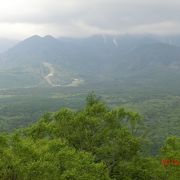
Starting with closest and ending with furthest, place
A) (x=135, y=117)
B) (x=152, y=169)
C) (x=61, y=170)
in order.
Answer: (x=61, y=170)
(x=152, y=169)
(x=135, y=117)

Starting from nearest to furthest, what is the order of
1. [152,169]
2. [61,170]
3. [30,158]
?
[30,158] → [61,170] → [152,169]

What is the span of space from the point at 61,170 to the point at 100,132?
1160cm

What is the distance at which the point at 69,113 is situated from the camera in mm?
54625

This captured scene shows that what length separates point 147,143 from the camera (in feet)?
186

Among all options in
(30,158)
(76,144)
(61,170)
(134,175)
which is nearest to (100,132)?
(76,144)

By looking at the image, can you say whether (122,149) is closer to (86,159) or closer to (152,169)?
(152,169)

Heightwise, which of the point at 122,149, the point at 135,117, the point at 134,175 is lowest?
the point at 134,175

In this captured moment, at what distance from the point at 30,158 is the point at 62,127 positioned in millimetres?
13867

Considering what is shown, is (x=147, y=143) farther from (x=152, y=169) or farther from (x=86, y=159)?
(x=86, y=159)

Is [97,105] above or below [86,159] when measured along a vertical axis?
above

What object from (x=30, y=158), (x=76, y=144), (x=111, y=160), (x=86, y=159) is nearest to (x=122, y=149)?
(x=111, y=160)

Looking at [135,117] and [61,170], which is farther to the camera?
[135,117]

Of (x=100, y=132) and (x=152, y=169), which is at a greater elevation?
(x=100, y=132)

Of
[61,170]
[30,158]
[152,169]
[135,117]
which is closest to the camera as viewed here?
[30,158]
